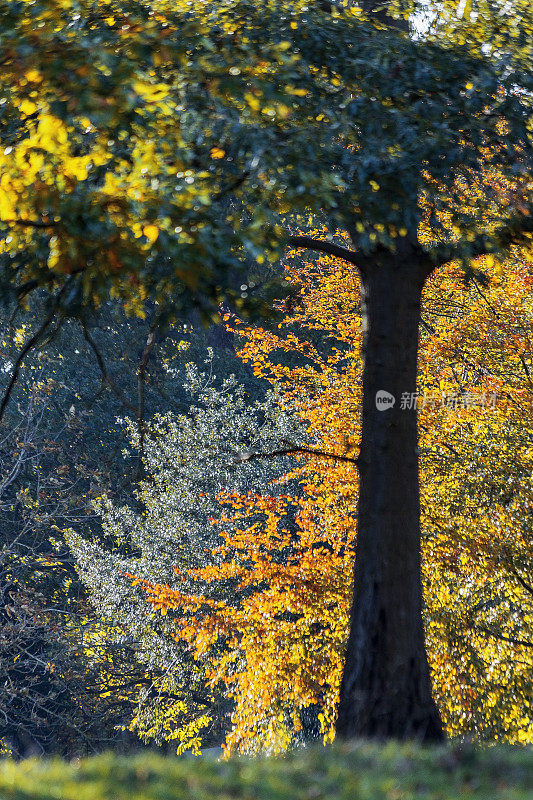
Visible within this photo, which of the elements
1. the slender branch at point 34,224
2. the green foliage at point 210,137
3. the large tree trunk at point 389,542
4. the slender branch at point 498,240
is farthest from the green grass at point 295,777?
the slender branch at point 498,240

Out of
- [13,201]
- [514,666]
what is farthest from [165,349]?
[13,201]

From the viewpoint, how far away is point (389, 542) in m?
8.63

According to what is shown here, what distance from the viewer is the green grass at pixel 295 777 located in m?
5.08

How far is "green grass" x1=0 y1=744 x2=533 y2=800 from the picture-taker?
508cm

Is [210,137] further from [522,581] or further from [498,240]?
[522,581]

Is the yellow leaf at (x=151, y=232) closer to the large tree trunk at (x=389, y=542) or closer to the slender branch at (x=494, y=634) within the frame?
the large tree trunk at (x=389, y=542)

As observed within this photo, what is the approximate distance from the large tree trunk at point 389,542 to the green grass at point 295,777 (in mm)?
1676

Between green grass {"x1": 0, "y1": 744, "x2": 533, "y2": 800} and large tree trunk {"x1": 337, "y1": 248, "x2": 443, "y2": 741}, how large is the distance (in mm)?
1676

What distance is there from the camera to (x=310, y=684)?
1276cm

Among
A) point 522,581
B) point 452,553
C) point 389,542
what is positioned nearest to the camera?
point 389,542

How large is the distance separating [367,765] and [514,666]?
265 inches

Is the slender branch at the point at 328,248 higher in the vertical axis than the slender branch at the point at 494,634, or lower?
higher

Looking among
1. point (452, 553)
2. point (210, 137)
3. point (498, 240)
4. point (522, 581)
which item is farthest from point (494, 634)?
point (210, 137)

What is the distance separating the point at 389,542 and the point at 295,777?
3317 millimetres
